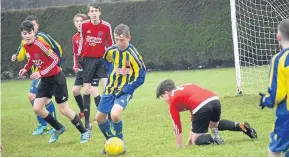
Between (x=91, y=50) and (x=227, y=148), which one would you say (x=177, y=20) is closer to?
(x=91, y=50)

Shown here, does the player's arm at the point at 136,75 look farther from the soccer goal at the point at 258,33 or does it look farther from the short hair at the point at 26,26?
the soccer goal at the point at 258,33

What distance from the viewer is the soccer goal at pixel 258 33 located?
16484 millimetres

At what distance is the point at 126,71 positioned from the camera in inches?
323

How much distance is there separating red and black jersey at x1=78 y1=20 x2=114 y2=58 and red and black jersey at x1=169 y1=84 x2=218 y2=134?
310cm

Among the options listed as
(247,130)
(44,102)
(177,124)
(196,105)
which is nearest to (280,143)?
(177,124)

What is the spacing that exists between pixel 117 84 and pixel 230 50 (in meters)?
17.5

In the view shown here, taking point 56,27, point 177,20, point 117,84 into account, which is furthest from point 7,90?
point 117,84

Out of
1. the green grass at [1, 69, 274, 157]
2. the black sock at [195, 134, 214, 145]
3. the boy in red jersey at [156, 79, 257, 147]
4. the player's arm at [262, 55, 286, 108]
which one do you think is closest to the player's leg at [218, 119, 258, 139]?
the green grass at [1, 69, 274, 157]

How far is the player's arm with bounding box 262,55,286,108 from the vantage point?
5.48 m

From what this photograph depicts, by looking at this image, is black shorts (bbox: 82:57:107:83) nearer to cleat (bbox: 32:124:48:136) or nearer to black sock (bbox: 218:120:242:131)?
cleat (bbox: 32:124:48:136)

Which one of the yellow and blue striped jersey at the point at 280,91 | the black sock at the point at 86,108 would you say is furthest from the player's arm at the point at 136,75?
the yellow and blue striped jersey at the point at 280,91

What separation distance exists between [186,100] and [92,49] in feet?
11.6

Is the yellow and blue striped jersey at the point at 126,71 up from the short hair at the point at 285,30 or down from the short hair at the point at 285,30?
down

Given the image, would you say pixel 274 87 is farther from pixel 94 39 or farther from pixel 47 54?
pixel 94 39
